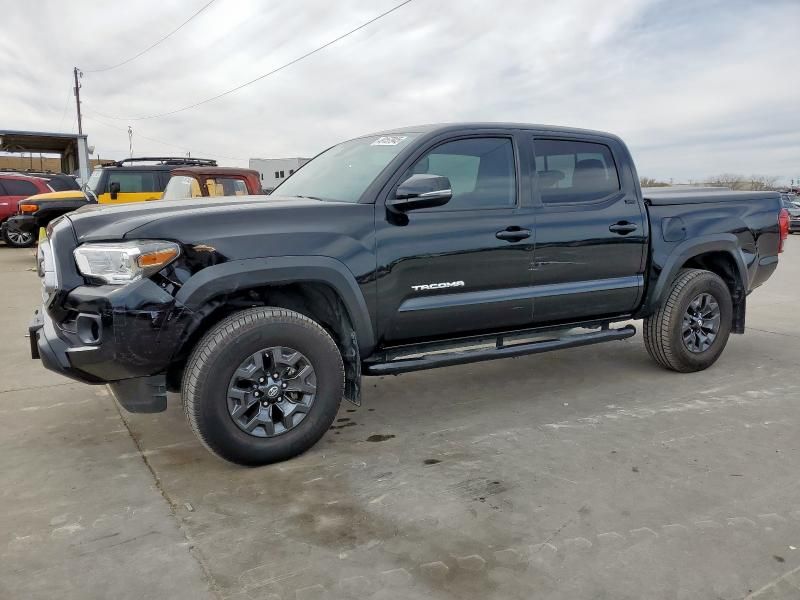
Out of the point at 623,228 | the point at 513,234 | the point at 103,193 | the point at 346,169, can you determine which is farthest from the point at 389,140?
the point at 103,193

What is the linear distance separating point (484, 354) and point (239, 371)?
5.10ft

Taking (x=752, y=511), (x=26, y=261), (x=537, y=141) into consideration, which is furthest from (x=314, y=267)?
(x=26, y=261)

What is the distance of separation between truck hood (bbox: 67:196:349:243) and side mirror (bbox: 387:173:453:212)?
45cm

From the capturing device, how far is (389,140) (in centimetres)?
414

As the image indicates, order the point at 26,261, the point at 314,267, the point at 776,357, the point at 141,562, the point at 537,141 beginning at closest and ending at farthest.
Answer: the point at 141,562 < the point at 314,267 < the point at 537,141 < the point at 776,357 < the point at 26,261

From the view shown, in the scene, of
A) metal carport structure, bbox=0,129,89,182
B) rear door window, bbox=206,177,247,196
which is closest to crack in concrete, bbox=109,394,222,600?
rear door window, bbox=206,177,247,196

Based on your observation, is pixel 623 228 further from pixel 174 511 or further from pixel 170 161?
pixel 170 161

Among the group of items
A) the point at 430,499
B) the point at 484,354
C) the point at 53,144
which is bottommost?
the point at 430,499

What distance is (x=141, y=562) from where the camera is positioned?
251cm

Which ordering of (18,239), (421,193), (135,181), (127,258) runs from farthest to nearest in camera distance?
(18,239) → (135,181) → (421,193) → (127,258)

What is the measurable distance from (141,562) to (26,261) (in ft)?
39.2

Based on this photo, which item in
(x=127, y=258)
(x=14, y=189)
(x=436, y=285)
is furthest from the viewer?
(x=14, y=189)

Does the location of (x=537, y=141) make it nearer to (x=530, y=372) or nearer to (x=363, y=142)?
(x=363, y=142)

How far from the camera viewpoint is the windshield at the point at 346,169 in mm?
3889
